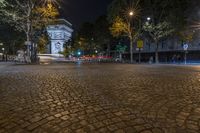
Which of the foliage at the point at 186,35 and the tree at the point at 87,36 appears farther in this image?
the tree at the point at 87,36

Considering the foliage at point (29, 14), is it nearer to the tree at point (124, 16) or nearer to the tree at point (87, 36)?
the tree at point (124, 16)

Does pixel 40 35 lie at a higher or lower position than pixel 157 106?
higher

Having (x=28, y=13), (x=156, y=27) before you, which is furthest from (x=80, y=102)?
(x=156, y=27)

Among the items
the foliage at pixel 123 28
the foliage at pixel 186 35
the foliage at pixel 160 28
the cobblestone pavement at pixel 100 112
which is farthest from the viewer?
the foliage at pixel 186 35

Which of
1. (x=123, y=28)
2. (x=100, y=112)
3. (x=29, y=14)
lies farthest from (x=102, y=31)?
(x=100, y=112)

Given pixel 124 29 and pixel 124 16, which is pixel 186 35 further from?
pixel 124 16

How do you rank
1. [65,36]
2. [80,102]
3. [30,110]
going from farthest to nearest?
[65,36] → [80,102] → [30,110]

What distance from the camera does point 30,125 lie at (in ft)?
18.2

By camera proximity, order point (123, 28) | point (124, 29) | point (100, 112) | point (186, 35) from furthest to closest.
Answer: point (186, 35) → point (124, 29) → point (123, 28) → point (100, 112)

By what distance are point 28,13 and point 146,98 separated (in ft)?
112

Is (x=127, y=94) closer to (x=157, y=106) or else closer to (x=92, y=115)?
(x=157, y=106)

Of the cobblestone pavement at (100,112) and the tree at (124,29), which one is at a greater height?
the tree at (124,29)

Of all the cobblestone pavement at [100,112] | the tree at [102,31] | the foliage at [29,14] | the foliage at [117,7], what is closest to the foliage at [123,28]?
the foliage at [117,7]

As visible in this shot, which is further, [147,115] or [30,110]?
[30,110]
